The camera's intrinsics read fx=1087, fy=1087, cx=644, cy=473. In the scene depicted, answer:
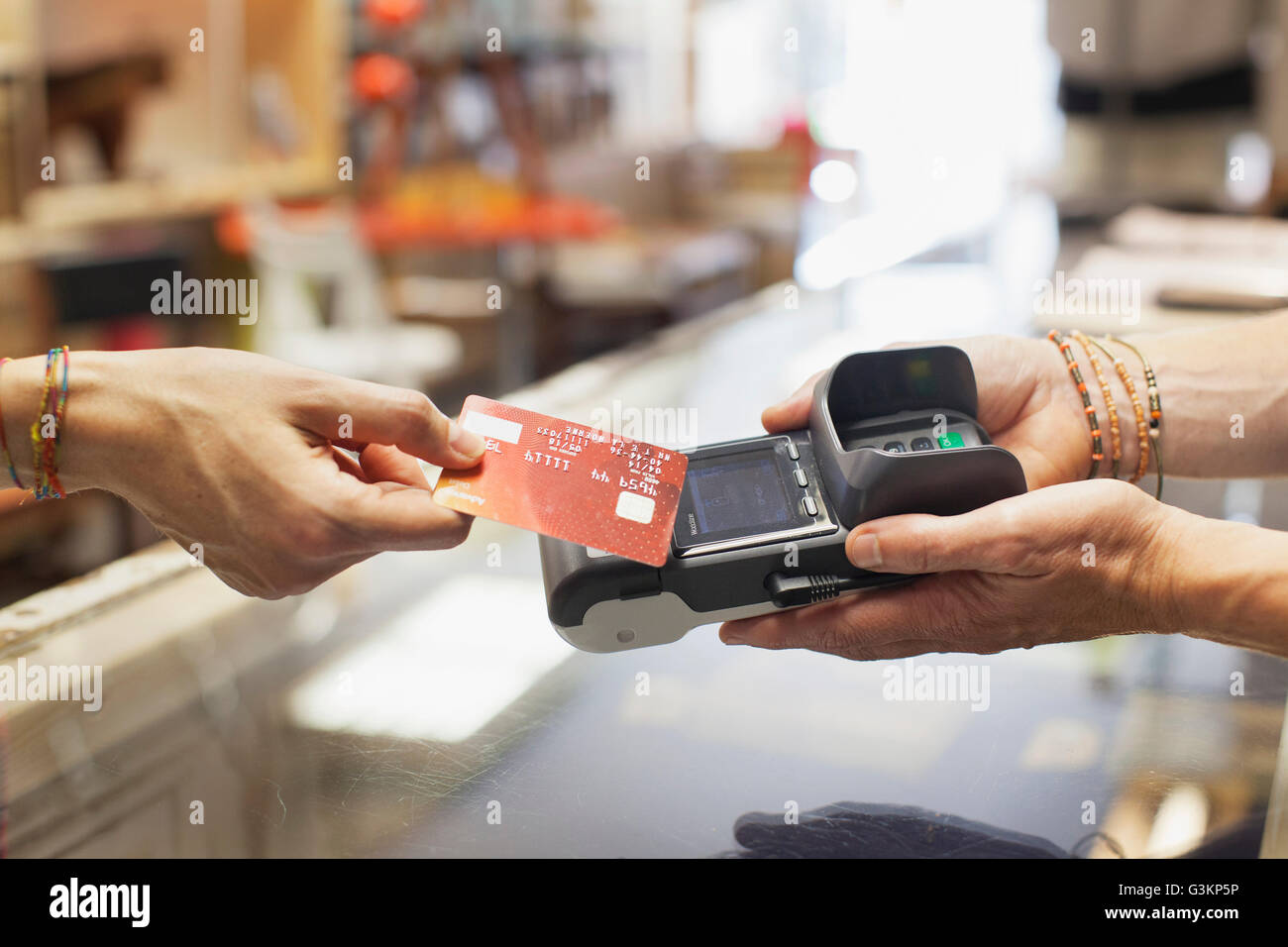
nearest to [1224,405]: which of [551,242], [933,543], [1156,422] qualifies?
[1156,422]

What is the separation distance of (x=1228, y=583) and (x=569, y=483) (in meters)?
0.42

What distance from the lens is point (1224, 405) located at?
37.2 inches

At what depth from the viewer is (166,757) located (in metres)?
0.67

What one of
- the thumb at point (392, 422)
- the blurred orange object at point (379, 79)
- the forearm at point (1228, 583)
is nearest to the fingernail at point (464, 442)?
the thumb at point (392, 422)

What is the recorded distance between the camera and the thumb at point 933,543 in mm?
662

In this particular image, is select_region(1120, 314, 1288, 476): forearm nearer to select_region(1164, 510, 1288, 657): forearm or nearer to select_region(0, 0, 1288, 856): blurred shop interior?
select_region(0, 0, 1288, 856): blurred shop interior

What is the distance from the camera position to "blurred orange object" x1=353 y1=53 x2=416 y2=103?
11.3 feet

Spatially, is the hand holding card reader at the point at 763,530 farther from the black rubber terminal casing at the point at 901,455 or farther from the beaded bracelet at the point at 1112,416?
the beaded bracelet at the point at 1112,416

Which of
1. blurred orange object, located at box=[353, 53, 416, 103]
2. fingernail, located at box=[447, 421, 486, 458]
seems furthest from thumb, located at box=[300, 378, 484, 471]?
blurred orange object, located at box=[353, 53, 416, 103]
